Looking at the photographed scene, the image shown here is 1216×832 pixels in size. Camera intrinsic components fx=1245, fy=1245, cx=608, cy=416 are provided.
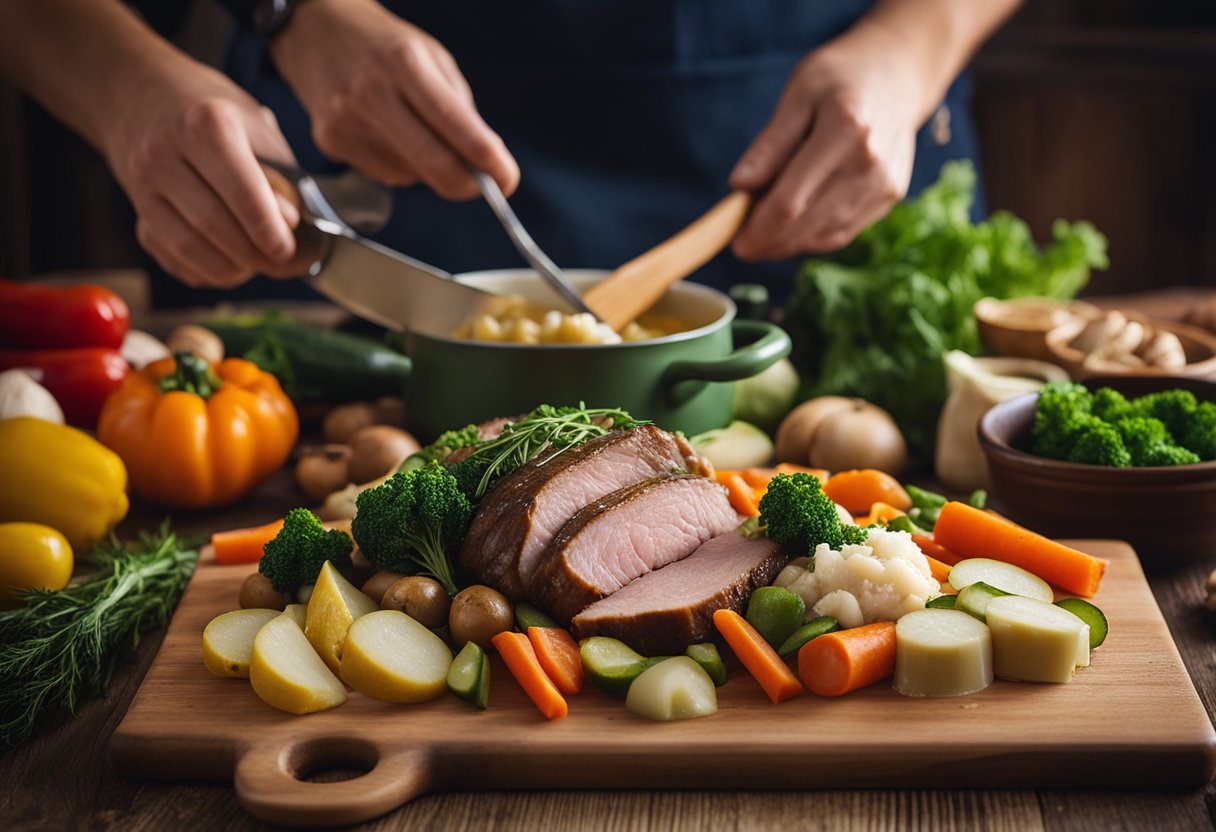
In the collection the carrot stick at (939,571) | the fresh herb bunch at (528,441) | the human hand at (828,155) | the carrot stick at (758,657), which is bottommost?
the carrot stick at (939,571)

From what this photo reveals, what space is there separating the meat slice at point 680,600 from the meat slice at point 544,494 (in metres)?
0.17

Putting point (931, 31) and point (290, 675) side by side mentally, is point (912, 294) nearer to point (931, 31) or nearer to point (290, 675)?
point (931, 31)

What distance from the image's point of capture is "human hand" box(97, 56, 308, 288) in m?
2.97

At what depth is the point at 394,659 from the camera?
6.77 feet

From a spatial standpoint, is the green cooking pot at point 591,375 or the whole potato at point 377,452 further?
the whole potato at point 377,452

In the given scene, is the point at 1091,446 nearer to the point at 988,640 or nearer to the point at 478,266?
the point at 988,640

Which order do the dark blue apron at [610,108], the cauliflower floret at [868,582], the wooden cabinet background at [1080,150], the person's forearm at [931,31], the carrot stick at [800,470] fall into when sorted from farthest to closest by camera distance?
the wooden cabinet background at [1080,150] < the dark blue apron at [610,108] < the person's forearm at [931,31] < the carrot stick at [800,470] < the cauliflower floret at [868,582]

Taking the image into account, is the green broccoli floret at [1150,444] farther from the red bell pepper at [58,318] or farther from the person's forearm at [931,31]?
the red bell pepper at [58,318]

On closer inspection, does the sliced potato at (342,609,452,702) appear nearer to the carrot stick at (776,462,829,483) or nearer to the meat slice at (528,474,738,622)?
the meat slice at (528,474,738,622)

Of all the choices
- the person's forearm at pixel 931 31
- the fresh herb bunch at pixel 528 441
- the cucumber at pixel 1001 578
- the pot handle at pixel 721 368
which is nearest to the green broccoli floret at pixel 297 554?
the fresh herb bunch at pixel 528 441

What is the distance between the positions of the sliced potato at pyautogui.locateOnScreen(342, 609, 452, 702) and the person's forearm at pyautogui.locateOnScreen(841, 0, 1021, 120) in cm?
237

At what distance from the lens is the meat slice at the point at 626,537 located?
2.24 meters

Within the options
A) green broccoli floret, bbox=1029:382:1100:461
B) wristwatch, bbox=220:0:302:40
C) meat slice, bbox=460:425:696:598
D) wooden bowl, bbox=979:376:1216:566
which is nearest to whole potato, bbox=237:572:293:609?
meat slice, bbox=460:425:696:598

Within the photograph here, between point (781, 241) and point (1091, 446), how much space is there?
1179mm
